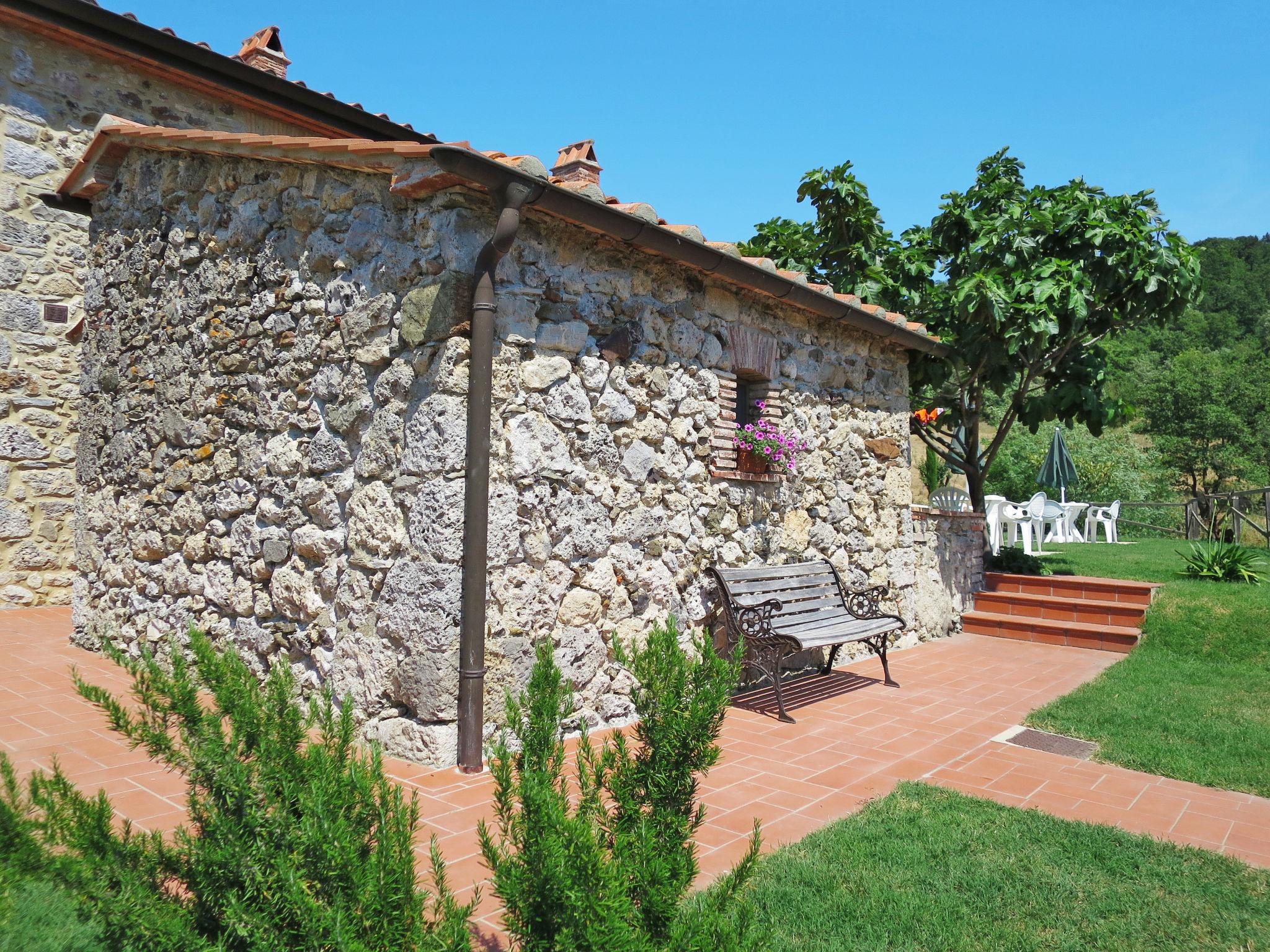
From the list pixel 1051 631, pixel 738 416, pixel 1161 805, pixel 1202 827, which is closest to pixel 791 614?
pixel 738 416

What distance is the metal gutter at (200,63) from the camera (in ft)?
24.6

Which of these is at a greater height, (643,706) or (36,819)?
(643,706)

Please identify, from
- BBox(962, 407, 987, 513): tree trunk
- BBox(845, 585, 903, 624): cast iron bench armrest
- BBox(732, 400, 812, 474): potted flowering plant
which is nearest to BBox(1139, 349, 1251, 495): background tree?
BBox(962, 407, 987, 513): tree trunk

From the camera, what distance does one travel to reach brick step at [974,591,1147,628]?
8562 mm

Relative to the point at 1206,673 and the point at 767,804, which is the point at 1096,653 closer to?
the point at 1206,673

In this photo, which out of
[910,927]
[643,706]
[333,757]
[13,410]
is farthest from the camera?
[13,410]

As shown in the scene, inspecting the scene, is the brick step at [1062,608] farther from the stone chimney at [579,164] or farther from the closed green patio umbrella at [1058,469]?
the closed green patio umbrella at [1058,469]

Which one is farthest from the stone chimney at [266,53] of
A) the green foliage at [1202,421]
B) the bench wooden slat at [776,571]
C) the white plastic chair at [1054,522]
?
the green foliage at [1202,421]

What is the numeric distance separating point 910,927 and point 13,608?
8455mm

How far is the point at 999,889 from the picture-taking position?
318 centimetres

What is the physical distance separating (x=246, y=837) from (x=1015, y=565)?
987cm

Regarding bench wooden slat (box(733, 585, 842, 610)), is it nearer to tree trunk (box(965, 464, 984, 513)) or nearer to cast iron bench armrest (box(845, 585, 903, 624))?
cast iron bench armrest (box(845, 585, 903, 624))

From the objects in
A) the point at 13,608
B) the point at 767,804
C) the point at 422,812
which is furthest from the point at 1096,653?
the point at 13,608

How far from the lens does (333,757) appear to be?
2.07m
